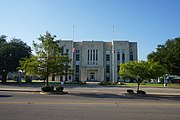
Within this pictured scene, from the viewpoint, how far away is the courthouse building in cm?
8694

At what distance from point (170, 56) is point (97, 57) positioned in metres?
47.6

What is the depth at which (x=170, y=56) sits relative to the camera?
42.3 meters

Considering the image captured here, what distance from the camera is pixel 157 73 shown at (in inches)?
1120

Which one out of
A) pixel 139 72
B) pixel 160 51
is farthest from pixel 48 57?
pixel 160 51

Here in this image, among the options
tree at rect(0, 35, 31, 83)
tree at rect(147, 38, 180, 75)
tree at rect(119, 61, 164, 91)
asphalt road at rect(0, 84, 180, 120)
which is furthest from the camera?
tree at rect(0, 35, 31, 83)

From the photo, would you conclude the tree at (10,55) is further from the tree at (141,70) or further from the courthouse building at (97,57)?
the courthouse building at (97,57)

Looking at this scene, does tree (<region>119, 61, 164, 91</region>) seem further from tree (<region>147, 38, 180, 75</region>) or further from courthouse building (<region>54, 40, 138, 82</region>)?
courthouse building (<region>54, 40, 138, 82</region>)

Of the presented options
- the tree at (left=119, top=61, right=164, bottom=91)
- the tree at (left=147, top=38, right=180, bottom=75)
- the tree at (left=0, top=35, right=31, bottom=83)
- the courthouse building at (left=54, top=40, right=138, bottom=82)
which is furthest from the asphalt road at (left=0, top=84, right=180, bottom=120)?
the courthouse building at (left=54, top=40, right=138, bottom=82)

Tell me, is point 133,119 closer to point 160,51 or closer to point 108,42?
point 160,51

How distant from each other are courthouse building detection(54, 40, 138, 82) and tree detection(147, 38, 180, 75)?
39.4 meters

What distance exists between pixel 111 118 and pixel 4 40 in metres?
53.5

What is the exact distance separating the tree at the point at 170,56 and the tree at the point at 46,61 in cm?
1713

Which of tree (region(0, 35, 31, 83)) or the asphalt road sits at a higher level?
tree (region(0, 35, 31, 83))

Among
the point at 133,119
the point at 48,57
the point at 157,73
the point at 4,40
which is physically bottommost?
the point at 133,119
